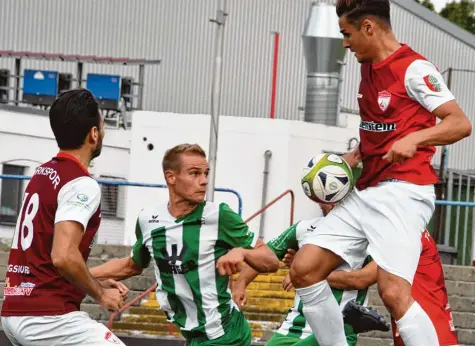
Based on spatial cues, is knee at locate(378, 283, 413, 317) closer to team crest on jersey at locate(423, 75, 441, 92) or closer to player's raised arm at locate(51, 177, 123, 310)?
team crest on jersey at locate(423, 75, 441, 92)

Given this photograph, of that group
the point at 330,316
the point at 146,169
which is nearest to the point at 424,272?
the point at 330,316

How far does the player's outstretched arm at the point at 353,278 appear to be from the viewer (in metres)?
8.55

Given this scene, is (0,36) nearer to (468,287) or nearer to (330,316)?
(468,287)

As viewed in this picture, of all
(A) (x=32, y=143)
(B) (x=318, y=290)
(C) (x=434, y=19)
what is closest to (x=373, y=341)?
(B) (x=318, y=290)

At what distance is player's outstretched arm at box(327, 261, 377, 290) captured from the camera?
8.55 m

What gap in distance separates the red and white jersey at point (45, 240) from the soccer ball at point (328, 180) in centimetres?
159

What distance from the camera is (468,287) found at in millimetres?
16953

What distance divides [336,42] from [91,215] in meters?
21.5

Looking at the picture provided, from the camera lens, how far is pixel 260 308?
16.8m

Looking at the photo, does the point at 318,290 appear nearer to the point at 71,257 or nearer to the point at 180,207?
the point at 180,207

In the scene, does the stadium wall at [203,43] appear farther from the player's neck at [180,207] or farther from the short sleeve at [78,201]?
the short sleeve at [78,201]

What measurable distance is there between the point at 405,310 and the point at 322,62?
20.2 meters

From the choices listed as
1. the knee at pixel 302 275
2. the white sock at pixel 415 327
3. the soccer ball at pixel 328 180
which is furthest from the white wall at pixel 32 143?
the white sock at pixel 415 327

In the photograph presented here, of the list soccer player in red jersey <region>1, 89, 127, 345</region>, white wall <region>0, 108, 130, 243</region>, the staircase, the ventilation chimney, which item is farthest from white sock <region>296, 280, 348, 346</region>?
white wall <region>0, 108, 130, 243</region>
